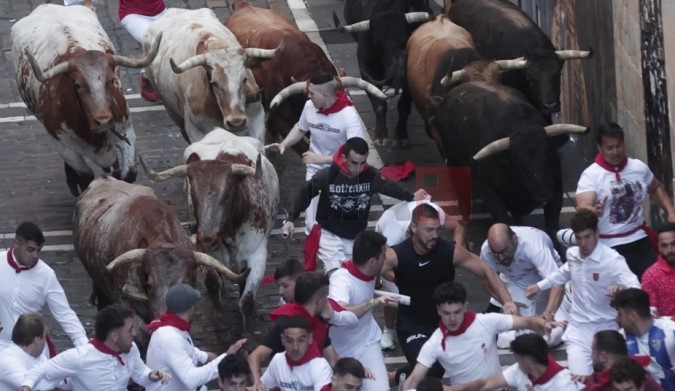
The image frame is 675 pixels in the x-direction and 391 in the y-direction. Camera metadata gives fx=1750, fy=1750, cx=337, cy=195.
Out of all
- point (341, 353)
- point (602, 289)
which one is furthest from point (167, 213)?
point (602, 289)

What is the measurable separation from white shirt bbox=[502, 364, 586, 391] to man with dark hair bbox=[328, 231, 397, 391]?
1292 millimetres

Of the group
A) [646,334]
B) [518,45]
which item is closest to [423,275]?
[646,334]

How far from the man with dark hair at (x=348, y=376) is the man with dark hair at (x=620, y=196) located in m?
3.36

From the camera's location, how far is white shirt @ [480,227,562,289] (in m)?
13.9

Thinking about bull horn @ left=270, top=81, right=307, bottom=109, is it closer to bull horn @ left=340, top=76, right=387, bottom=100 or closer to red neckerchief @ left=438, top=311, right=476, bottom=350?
bull horn @ left=340, top=76, right=387, bottom=100

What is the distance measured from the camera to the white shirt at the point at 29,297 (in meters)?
13.2

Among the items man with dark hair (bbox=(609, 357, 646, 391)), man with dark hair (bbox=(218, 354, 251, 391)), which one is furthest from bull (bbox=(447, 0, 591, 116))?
man with dark hair (bbox=(609, 357, 646, 391))

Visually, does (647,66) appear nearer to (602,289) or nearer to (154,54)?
(602,289)

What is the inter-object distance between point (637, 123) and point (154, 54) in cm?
Result: 478

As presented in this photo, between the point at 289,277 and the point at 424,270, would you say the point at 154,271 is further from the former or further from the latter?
the point at 424,270

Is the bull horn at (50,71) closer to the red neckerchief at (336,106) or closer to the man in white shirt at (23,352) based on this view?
the red neckerchief at (336,106)

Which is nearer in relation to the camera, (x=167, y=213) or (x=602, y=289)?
(x=602, y=289)

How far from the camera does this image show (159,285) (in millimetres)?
13500

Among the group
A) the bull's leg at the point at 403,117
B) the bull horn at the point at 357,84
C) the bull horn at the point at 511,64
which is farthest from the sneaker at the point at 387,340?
the bull's leg at the point at 403,117
